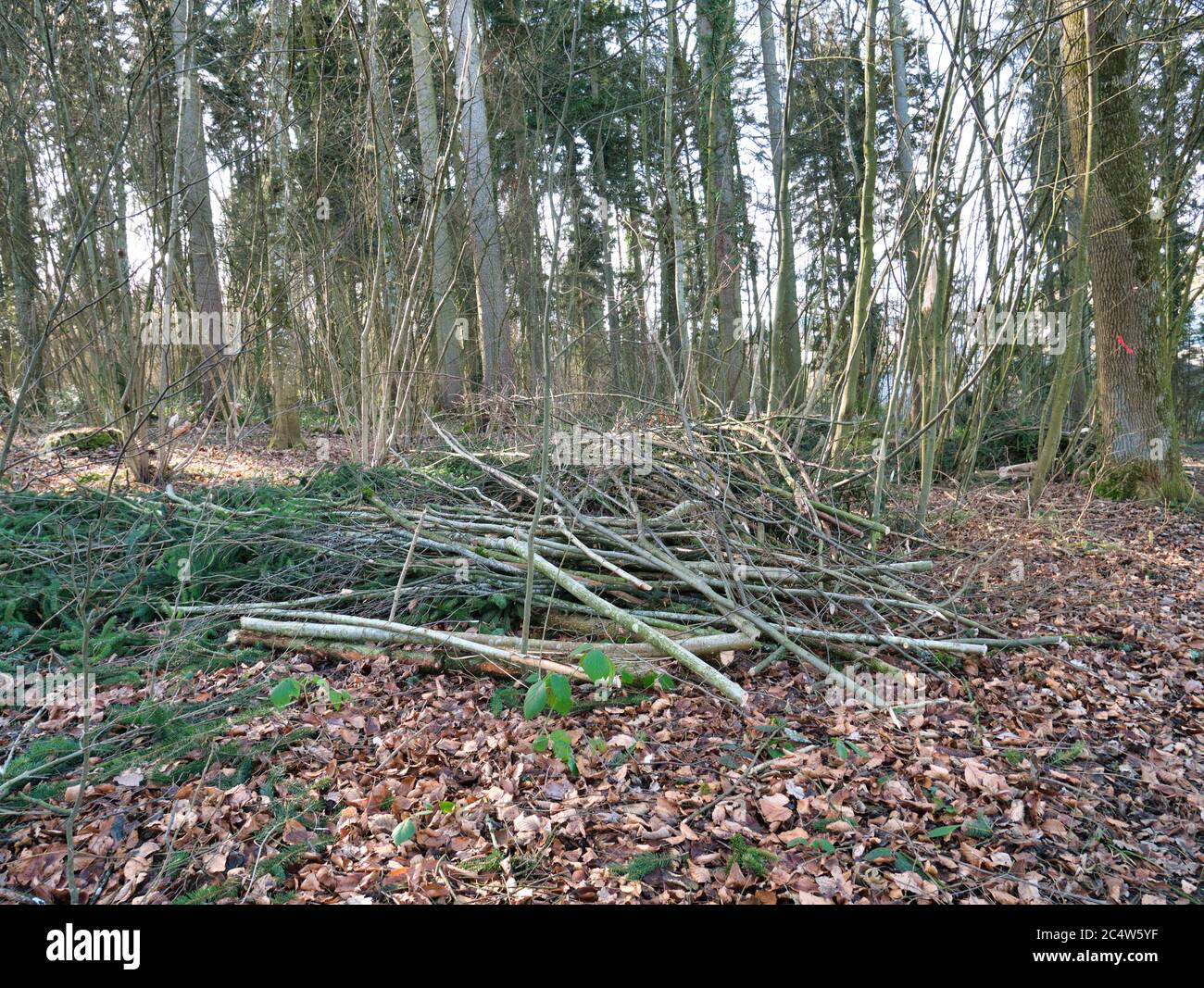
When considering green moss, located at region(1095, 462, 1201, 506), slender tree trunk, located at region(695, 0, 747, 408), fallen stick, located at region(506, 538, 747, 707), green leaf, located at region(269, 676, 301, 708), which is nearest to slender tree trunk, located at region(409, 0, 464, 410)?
fallen stick, located at region(506, 538, 747, 707)

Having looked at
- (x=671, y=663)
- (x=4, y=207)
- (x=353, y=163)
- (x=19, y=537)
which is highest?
(x=353, y=163)

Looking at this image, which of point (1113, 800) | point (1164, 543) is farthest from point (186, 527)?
point (1164, 543)

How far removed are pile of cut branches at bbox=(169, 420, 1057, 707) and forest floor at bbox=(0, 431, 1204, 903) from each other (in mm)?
177

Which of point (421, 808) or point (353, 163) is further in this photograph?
point (353, 163)

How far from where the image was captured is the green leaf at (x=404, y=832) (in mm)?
2219

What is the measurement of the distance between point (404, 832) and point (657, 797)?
2.88 feet

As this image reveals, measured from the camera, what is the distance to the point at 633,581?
12.2ft

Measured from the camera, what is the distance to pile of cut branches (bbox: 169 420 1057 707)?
11.2 feet

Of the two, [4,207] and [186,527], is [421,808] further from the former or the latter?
[4,207]

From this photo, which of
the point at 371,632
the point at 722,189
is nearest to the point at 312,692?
the point at 371,632

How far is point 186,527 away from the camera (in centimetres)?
466

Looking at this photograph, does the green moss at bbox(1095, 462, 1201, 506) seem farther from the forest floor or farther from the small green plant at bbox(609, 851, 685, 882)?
the small green plant at bbox(609, 851, 685, 882)
